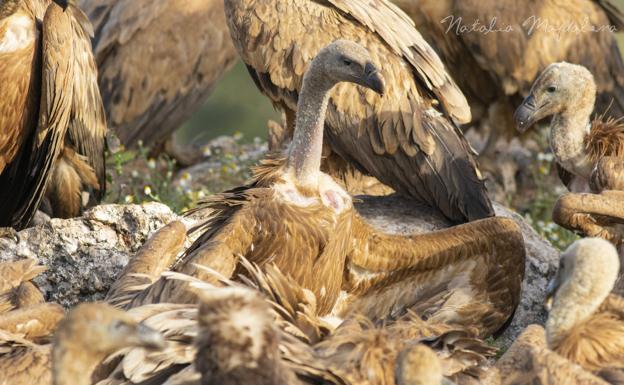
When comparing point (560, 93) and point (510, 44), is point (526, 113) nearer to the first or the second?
point (560, 93)

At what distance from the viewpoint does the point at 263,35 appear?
23.1 feet

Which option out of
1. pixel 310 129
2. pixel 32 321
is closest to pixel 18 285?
pixel 32 321

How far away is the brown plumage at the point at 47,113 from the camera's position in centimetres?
651

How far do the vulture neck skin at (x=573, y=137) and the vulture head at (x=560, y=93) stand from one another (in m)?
0.01

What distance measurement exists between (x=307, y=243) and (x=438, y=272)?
562 millimetres

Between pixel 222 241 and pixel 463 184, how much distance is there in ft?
6.67

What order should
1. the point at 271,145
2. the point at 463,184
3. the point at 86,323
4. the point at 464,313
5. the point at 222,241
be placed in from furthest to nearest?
the point at 271,145 < the point at 463,184 < the point at 464,313 < the point at 222,241 < the point at 86,323

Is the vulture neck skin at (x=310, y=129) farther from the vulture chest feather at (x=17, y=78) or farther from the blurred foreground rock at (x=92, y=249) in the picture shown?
the vulture chest feather at (x=17, y=78)

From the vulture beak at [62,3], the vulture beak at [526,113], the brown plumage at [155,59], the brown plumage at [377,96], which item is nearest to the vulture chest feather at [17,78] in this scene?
the vulture beak at [62,3]

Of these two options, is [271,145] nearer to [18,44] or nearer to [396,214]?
[396,214]

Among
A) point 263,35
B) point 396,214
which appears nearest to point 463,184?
point 396,214

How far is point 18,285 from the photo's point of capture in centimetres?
509

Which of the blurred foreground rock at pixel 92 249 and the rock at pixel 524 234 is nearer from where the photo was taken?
the blurred foreground rock at pixel 92 249

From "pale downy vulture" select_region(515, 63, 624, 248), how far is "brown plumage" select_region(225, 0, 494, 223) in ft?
1.44
